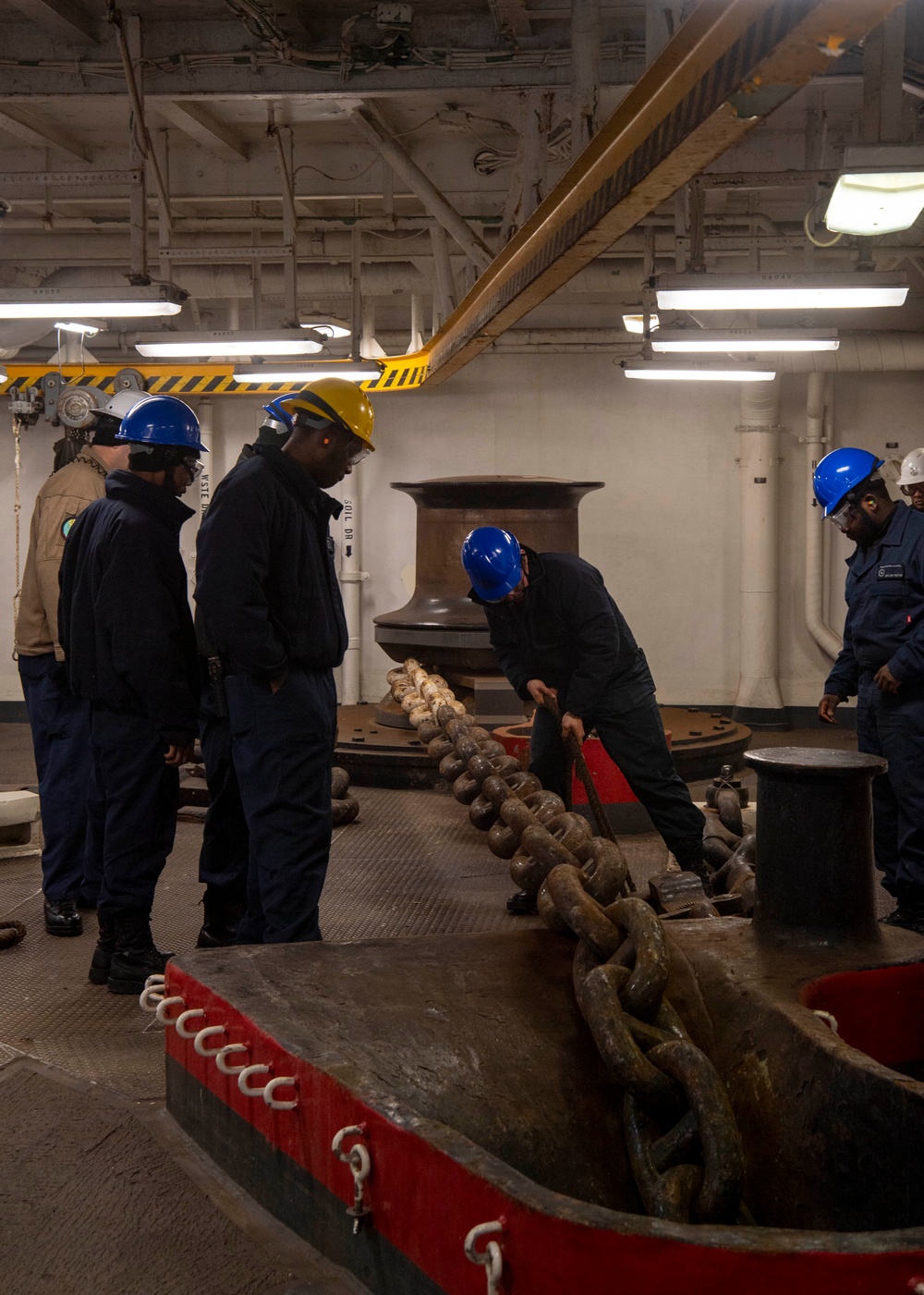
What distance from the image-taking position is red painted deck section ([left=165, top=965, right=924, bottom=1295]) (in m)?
1.48

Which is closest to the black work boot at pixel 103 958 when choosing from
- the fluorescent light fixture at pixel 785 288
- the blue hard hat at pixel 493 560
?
the blue hard hat at pixel 493 560

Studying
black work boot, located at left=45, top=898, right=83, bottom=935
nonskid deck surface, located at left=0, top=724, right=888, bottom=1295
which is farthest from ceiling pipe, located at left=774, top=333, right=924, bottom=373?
black work boot, located at left=45, top=898, right=83, bottom=935

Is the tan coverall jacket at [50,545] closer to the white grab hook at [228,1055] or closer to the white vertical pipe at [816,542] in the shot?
the white grab hook at [228,1055]

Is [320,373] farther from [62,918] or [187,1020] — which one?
[187,1020]

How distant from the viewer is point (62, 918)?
426 cm

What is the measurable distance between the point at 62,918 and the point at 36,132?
5.51m

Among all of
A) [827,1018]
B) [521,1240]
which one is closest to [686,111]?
[827,1018]

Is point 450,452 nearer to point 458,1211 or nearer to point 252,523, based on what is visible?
point 252,523

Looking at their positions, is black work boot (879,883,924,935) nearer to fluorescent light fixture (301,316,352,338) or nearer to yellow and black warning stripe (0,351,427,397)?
fluorescent light fixture (301,316,352,338)

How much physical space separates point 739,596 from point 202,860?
790 centimetres

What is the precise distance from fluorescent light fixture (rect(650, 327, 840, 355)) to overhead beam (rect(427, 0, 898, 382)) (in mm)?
2060

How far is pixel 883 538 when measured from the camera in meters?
4.77

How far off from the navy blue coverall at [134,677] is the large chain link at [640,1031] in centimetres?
122

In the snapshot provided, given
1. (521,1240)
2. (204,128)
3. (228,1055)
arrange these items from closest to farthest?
1. (521,1240)
2. (228,1055)
3. (204,128)
